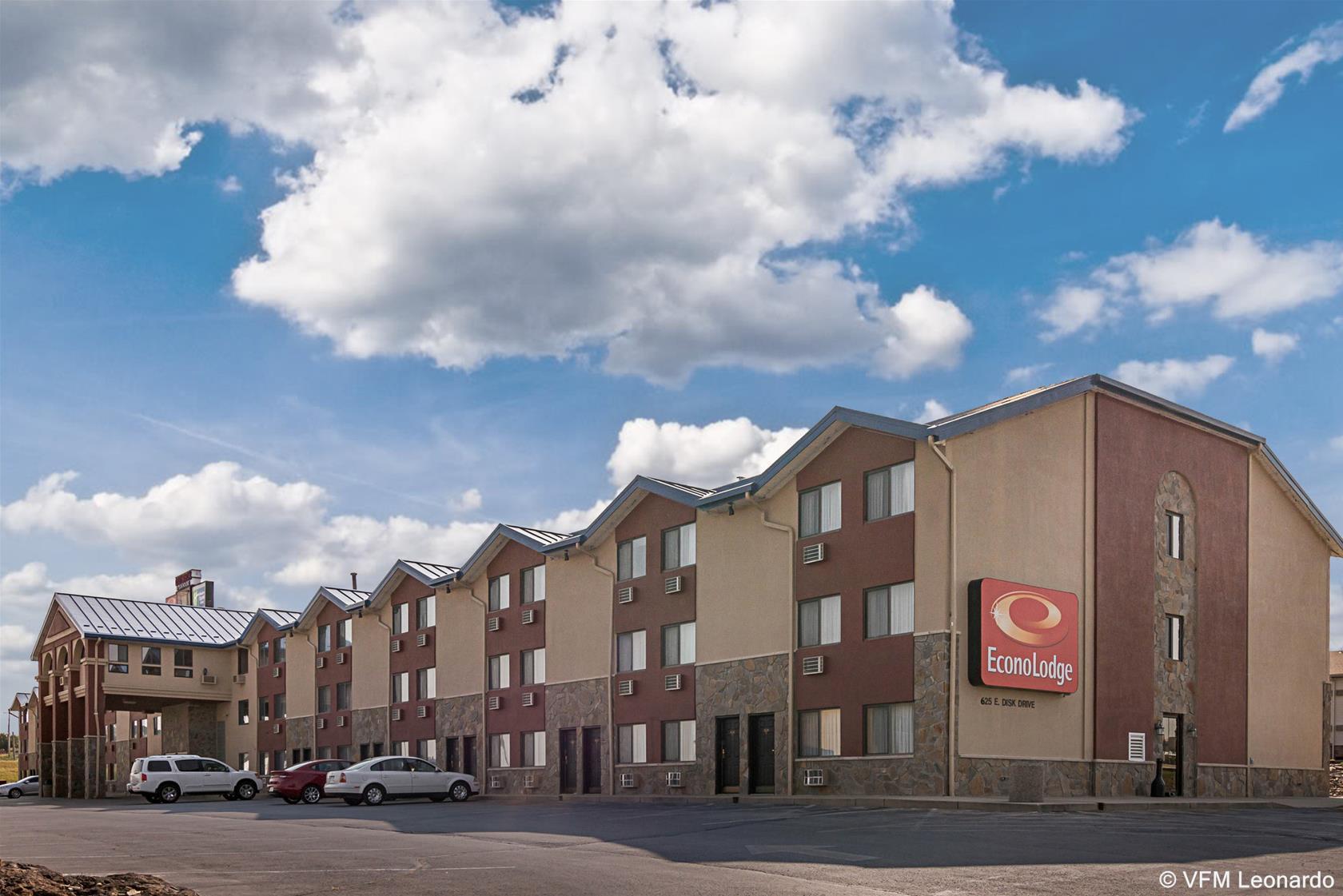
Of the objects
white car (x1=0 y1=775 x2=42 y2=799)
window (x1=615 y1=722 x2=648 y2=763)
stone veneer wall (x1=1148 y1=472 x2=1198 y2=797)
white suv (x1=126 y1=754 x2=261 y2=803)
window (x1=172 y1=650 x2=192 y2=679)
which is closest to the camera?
stone veneer wall (x1=1148 y1=472 x2=1198 y2=797)

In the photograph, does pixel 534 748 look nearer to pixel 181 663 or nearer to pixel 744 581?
pixel 744 581

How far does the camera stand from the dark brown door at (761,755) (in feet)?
112

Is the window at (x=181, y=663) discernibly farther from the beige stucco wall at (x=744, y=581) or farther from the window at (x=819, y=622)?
the window at (x=819, y=622)

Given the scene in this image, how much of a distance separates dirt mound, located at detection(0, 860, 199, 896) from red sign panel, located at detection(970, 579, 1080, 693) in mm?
20830

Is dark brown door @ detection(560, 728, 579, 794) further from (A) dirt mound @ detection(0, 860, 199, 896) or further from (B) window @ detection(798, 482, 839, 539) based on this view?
(A) dirt mound @ detection(0, 860, 199, 896)

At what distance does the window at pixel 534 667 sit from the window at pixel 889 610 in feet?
51.5

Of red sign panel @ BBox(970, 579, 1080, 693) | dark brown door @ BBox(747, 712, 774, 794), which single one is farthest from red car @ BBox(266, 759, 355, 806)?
red sign panel @ BBox(970, 579, 1080, 693)

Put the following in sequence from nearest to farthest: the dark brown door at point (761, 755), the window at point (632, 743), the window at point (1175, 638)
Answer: the dark brown door at point (761, 755) < the window at point (1175, 638) < the window at point (632, 743)

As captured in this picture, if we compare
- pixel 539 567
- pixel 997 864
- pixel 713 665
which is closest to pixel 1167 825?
pixel 997 864

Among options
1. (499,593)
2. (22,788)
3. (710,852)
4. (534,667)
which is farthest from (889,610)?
(22,788)

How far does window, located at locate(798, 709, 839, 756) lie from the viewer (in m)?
32.4

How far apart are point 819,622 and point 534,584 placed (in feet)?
49.2

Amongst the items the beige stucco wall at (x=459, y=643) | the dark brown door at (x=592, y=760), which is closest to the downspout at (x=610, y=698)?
the dark brown door at (x=592, y=760)

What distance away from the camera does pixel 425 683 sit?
51.2 metres
